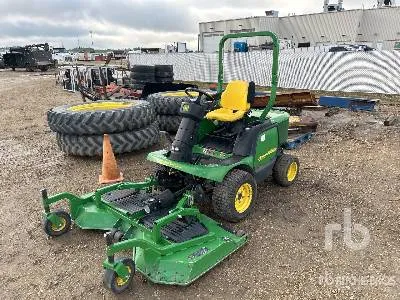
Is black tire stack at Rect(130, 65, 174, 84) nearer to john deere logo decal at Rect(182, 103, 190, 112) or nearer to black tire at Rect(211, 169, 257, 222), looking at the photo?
john deere logo decal at Rect(182, 103, 190, 112)

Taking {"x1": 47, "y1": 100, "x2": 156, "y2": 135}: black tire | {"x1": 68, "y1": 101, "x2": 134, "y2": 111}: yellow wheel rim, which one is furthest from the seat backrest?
{"x1": 68, "y1": 101, "x2": 134, "y2": 111}: yellow wheel rim

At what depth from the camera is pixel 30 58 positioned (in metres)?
29.4

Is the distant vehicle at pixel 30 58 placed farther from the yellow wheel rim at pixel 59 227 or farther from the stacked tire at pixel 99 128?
the yellow wheel rim at pixel 59 227

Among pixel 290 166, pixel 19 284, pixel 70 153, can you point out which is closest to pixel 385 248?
pixel 290 166

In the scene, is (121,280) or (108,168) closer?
(121,280)

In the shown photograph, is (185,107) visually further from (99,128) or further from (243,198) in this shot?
(99,128)

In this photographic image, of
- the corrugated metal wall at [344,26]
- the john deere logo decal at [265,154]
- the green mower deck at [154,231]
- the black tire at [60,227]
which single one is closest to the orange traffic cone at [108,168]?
the green mower deck at [154,231]

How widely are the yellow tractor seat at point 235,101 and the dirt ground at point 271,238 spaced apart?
1244mm

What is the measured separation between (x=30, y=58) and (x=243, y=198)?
30.6m

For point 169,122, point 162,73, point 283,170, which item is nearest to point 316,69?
point 162,73

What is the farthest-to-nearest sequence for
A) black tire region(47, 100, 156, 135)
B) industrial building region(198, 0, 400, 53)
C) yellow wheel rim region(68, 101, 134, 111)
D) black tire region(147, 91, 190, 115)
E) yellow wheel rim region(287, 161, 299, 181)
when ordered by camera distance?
1. industrial building region(198, 0, 400, 53)
2. black tire region(147, 91, 190, 115)
3. yellow wheel rim region(68, 101, 134, 111)
4. black tire region(47, 100, 156, 135)
5. yellow wheel rim region(287, 161, 299, 181)

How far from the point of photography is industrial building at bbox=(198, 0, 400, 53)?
33.6 meters

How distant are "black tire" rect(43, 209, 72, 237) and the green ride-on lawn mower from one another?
0.4 inches

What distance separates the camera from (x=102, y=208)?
12.5 feet
